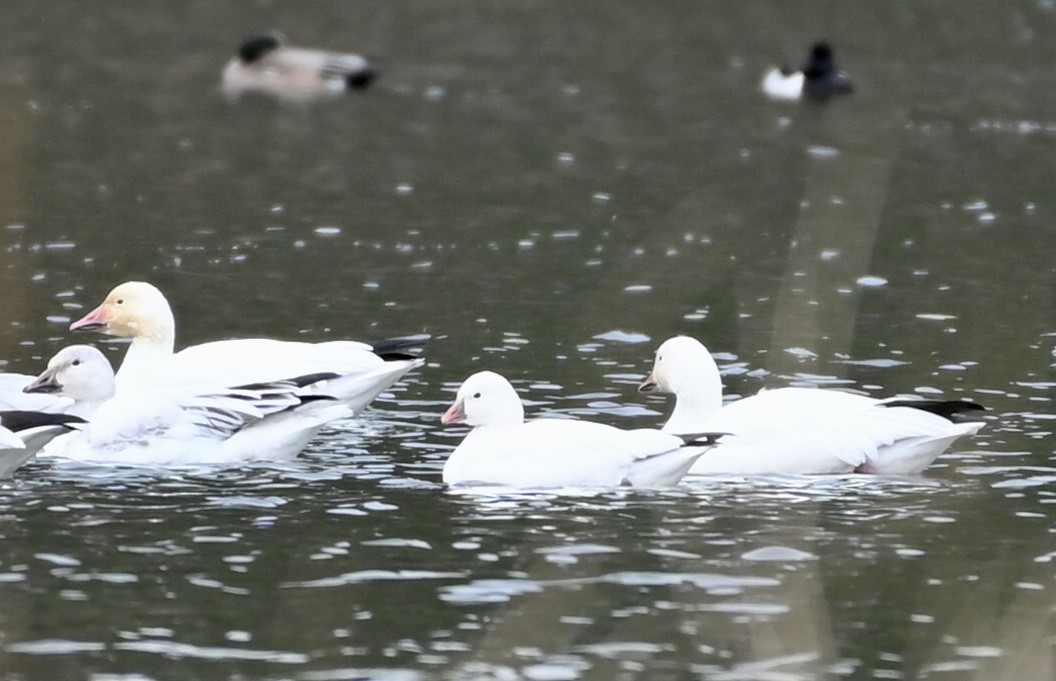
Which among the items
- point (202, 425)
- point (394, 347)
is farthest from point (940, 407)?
point (202, 425)

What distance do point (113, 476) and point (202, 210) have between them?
10.2m

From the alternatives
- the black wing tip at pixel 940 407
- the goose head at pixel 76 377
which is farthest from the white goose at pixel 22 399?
the black wing tip at pixel 940 407

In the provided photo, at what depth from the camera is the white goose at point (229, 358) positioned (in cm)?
1280

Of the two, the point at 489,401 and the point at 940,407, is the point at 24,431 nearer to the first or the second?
the point at 489,401

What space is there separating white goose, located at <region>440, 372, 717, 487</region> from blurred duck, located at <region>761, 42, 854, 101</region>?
22847 millimetres

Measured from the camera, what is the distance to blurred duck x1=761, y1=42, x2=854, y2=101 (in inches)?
1330

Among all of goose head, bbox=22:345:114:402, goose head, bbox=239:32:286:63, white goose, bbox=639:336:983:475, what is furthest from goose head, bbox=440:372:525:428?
goose head, bbox=239:32:286:63

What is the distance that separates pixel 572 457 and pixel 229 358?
8.57 ft

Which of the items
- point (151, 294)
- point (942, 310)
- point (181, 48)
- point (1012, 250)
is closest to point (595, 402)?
point (151, 294)

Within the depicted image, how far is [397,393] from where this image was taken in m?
14.5

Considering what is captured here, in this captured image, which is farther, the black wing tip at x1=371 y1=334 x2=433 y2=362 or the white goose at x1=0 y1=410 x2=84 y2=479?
the black wing tip at x1=371 y1=334 x2=433 y2=362

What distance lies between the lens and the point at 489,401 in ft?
39.2

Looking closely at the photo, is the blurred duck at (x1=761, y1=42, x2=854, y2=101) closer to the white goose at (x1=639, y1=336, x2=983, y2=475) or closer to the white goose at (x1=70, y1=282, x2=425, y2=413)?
the white goose at (x1=70, y1=282, x2=425, y2=413)

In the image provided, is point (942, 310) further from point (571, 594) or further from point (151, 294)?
point (571, 594)
